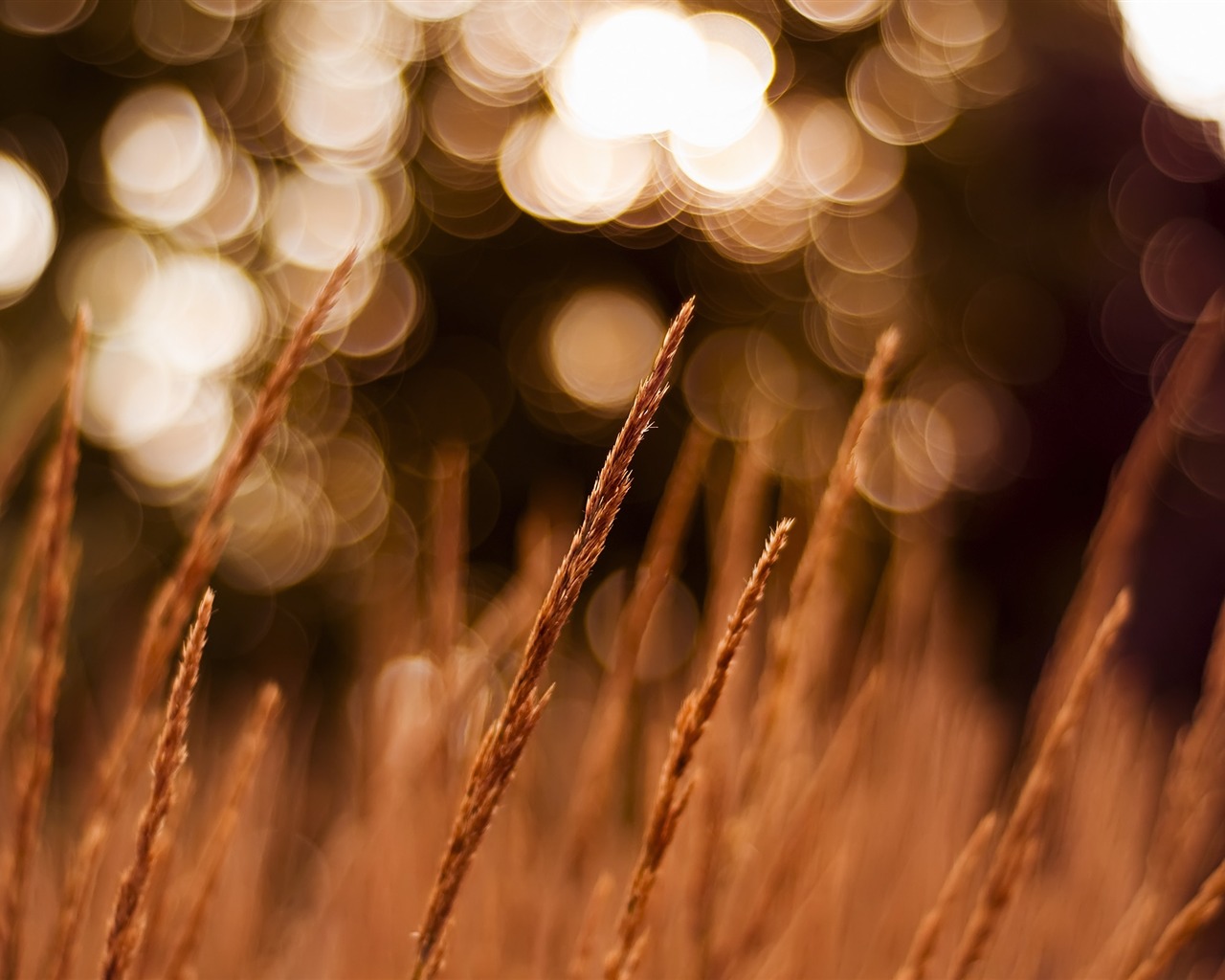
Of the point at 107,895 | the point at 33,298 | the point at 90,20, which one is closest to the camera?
the point at 107,895

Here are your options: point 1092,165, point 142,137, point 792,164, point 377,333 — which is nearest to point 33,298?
point 142,137

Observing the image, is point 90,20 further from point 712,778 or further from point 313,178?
point 712,778

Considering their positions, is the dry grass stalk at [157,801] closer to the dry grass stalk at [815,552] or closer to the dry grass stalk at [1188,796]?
the dry grass stalk at [815,552]

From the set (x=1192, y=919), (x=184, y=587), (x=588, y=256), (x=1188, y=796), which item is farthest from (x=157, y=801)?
(x=588, y=256)

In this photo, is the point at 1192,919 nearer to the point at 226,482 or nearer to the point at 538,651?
the point at 538,651

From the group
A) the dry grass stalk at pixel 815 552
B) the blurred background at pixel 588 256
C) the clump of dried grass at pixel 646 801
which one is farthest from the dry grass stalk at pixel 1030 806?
the blurred background at pixel 588 256

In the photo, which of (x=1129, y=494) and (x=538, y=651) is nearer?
(x=538, y=651)
